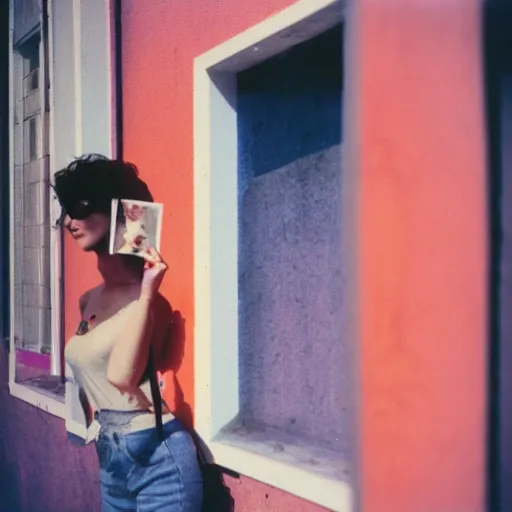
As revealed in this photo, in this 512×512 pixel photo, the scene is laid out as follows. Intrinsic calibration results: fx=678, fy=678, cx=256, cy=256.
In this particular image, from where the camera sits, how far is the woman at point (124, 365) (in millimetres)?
2158

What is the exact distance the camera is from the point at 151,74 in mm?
2633

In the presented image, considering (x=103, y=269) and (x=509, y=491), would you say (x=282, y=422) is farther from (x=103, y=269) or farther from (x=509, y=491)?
(x=509, y=491)

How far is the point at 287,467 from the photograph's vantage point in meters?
2.04

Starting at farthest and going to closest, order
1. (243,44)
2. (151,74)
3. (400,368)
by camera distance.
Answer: (151,74), (243,44), (400,368)

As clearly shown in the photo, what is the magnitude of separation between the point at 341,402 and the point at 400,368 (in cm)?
69

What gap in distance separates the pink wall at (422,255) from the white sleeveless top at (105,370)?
0.95 m

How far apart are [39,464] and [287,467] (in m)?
2.14

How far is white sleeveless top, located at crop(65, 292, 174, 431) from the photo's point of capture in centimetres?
222

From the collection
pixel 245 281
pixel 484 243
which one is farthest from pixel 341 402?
pixel 484 243

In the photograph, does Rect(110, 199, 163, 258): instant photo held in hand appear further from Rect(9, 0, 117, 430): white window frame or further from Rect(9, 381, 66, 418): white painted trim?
Rect(9, 381, 66, 418): white painted trim

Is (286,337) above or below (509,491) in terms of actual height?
above

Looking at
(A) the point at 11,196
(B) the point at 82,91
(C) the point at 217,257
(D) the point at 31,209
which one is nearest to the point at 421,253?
(C) the point at 217,257

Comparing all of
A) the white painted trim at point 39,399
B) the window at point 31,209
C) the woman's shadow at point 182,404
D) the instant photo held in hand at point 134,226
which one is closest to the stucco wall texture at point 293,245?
the woman's shadow at point 182,404

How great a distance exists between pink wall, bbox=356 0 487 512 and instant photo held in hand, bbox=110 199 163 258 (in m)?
1.00
